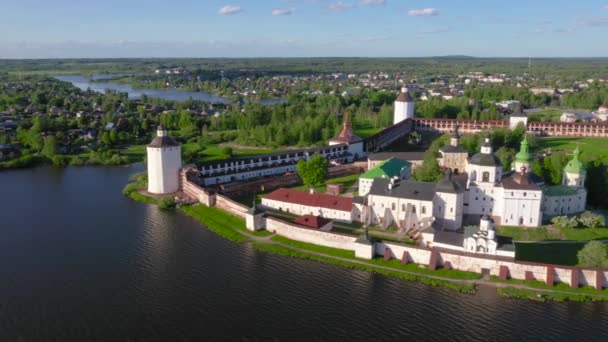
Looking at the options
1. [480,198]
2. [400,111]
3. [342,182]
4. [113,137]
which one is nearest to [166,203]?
[342,182]

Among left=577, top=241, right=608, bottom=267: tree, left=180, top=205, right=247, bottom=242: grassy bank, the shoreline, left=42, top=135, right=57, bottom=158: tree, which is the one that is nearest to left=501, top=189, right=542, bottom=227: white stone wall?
left=577, top=241, right=608, bottom=267: tree

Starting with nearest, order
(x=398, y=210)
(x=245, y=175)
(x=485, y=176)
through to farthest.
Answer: (x=398, y=210), (x=485, y=176), (x=245, y=175)

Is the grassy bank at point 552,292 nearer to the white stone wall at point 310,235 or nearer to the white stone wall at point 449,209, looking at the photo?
the white stone wall at point 449,209

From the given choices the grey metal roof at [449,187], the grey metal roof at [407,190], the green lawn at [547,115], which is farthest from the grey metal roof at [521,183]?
the green lawn at [547,115]

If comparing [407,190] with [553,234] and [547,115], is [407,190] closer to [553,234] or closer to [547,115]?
[553,234]

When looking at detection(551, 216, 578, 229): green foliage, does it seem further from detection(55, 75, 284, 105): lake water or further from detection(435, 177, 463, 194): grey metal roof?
detection(55, 75, 284, 105): lake water
